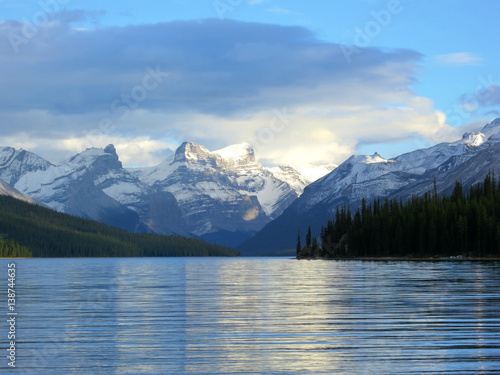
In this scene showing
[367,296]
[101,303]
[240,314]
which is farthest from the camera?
[367,296]

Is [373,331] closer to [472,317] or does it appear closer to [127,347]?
[472,317]

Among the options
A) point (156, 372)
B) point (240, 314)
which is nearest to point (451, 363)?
point (156, 372)

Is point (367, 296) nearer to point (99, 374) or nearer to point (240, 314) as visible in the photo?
point (240, 314)

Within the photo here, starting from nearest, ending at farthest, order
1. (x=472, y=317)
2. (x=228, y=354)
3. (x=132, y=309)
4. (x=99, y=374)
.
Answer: (x=99, y=374) → (x=228, y=354) → (x=472, y=317) → (x=132, y=309)

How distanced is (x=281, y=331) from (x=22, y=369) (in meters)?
18.5

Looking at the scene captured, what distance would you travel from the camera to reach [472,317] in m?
54.7

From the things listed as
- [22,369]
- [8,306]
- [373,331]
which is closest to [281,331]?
[373,331]

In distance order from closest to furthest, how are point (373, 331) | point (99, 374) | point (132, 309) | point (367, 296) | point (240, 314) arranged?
point (99, 374), point (373, 331), point (240, 314), point (132, 309), point (367, 296)

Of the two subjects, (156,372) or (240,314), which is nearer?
(156,372)

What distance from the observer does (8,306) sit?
67062 millimetres

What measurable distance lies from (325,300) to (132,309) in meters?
19.8

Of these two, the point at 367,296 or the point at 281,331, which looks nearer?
the point at 281,331

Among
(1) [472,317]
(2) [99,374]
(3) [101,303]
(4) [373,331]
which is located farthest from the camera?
(3) [101,303]

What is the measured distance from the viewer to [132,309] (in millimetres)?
65250
